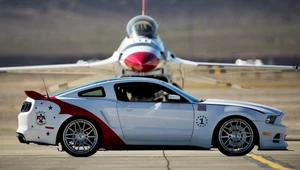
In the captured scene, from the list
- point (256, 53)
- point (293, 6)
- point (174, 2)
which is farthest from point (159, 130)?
point (174, 2)

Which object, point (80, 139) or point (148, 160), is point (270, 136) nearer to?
point (148, 160)

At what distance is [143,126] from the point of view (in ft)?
36.6

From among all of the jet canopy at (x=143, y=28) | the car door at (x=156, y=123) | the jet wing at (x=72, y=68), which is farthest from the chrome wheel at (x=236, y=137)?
the jet canopy at (x=143, y=28)

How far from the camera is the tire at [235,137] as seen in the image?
36.7 ft

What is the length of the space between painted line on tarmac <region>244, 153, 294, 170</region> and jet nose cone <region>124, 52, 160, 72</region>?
41.0 ft

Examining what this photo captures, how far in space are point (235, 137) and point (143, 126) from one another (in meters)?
1.35

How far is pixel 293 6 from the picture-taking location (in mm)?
69938

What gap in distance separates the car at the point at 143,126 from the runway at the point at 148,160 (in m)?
0.21

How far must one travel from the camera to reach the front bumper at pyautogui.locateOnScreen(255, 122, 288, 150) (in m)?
11.2

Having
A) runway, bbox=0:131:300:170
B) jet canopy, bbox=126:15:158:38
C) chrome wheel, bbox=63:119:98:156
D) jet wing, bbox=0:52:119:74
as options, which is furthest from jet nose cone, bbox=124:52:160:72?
chrome wheel, bbox=63:119:98:156

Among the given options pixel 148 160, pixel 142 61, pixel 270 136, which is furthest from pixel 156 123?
pixel 142 61

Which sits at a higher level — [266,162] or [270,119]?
[270,119]

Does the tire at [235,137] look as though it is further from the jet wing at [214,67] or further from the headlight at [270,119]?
the jet wing at [214,67]

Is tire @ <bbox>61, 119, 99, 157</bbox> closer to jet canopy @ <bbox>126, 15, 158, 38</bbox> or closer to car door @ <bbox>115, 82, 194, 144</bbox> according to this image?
car door @ <bbox>115, 82, 194, 144</bbox>
